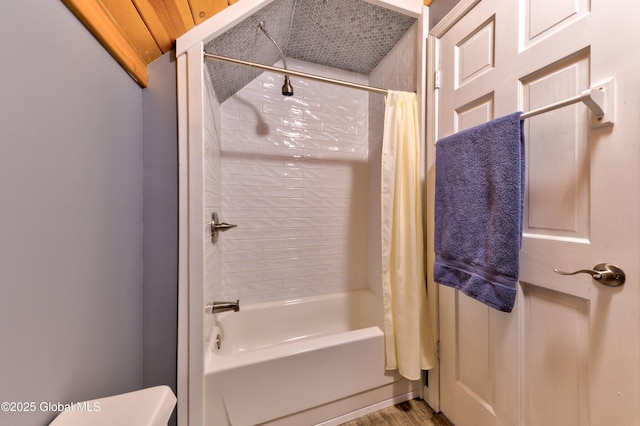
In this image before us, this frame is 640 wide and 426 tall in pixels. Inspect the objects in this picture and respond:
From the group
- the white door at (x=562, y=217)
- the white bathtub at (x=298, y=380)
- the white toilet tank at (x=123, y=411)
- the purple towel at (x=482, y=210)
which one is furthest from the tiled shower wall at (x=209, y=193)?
the white door at (x=562, y=217)

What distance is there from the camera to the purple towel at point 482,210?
768 mm

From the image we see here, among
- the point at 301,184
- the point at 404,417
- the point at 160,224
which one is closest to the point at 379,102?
the point at 301,184

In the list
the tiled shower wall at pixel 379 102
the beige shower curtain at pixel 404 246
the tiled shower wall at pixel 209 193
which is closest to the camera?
the tiled shower wall at pixel 209 193

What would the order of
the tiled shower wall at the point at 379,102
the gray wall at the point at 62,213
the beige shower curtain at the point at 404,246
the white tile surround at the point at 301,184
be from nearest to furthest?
the gray wall at the point at 62,213 → the beige shower curtain at the point at 404,246 → the tiled shower wall at the point at 379,102 → the white tile surround at the point at 301,184

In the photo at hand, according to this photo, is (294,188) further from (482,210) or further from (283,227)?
(482,210)

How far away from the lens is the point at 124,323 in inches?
31.9

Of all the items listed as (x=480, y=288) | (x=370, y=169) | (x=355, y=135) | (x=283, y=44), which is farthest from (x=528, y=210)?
(x=283, y=44)

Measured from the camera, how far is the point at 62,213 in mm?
561

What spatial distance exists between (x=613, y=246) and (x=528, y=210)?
0.80 ft

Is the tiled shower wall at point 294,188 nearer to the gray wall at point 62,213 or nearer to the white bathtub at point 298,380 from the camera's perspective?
the white bathtub at point 298,380

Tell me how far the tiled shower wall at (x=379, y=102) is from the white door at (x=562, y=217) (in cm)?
36

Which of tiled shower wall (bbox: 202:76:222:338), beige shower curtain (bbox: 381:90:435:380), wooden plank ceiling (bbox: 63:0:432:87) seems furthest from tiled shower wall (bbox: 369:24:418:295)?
tiled shower wall (bbox: 202:76:222:338)

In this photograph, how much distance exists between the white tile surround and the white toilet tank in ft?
3.30

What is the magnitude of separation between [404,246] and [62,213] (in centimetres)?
136
